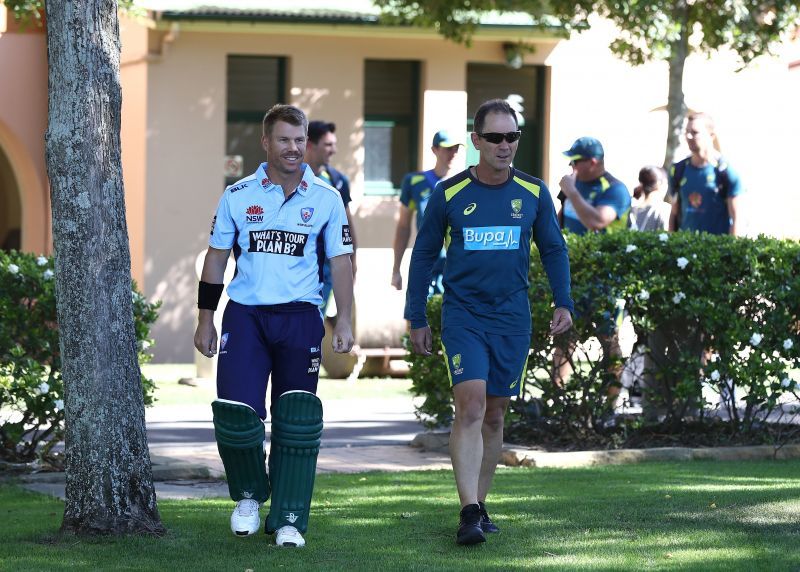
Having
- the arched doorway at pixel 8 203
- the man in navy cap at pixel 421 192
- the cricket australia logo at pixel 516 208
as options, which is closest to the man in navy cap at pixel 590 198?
the man in navy cap at pixel 421 192

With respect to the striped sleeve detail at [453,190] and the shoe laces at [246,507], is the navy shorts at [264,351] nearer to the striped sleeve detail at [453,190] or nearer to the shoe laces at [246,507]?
the shoe laces at [246,507]

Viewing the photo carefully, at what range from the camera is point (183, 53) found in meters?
19.5

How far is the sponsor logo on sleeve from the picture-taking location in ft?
22.3

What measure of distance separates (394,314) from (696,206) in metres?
4.76

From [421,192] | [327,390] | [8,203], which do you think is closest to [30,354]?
[421,192]

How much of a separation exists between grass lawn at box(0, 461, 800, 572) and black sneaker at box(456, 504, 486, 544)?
5 centimetres

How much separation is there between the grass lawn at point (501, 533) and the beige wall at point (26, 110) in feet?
38.6

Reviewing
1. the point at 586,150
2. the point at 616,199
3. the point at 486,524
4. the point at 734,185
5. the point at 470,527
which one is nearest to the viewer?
the point at 470,527

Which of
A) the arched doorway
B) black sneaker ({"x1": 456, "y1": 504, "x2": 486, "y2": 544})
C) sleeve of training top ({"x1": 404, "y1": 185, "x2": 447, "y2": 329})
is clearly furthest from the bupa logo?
the arched doorway

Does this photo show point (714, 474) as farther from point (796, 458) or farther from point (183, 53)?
point (183, 53)

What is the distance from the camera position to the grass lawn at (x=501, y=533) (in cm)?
638

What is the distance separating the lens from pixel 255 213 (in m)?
6.82

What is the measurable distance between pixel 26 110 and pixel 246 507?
541 inches

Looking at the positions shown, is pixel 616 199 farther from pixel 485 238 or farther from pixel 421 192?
pixel 485 238
